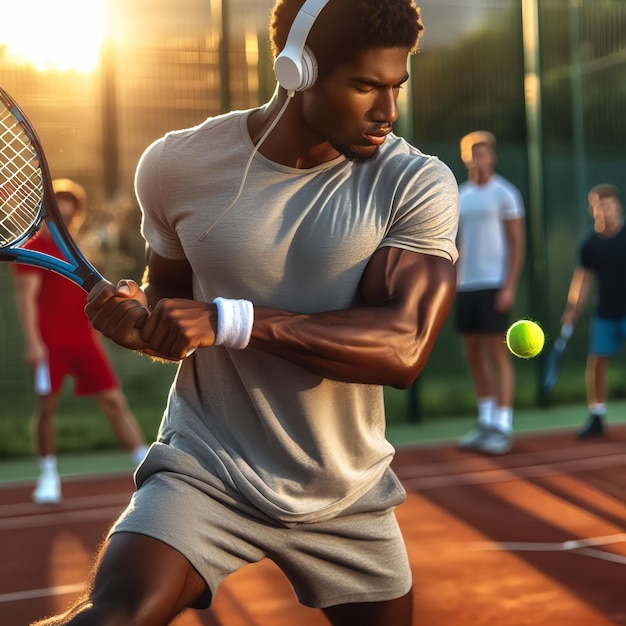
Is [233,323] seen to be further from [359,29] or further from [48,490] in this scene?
[48,490]

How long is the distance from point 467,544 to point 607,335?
10.1 feet

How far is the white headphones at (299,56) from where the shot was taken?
83.5 inches

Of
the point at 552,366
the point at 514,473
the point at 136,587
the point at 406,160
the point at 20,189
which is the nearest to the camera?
the point at 136,587

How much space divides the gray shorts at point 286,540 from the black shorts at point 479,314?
15.3ft

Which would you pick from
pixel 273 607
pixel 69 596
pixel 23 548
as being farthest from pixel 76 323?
pixel 273 607

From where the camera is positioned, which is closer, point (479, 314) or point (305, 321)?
point (305, 321)

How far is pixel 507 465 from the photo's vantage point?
6.68 metres

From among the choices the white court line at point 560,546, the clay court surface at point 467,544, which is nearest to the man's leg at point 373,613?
the clay court surface at point 467,544

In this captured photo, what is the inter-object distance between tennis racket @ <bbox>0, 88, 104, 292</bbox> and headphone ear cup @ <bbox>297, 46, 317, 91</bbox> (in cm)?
58

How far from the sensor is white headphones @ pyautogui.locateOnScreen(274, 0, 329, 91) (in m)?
2.12

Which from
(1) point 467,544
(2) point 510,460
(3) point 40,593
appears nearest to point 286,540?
(3) point 40,593

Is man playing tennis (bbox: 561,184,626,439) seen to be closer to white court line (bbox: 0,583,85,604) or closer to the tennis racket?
white court line (bbox: 0,583,85,604)

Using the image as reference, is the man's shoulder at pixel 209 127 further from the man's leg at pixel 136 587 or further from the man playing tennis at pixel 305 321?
the man's leg at pixel 136 587

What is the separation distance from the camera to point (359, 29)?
210cm
